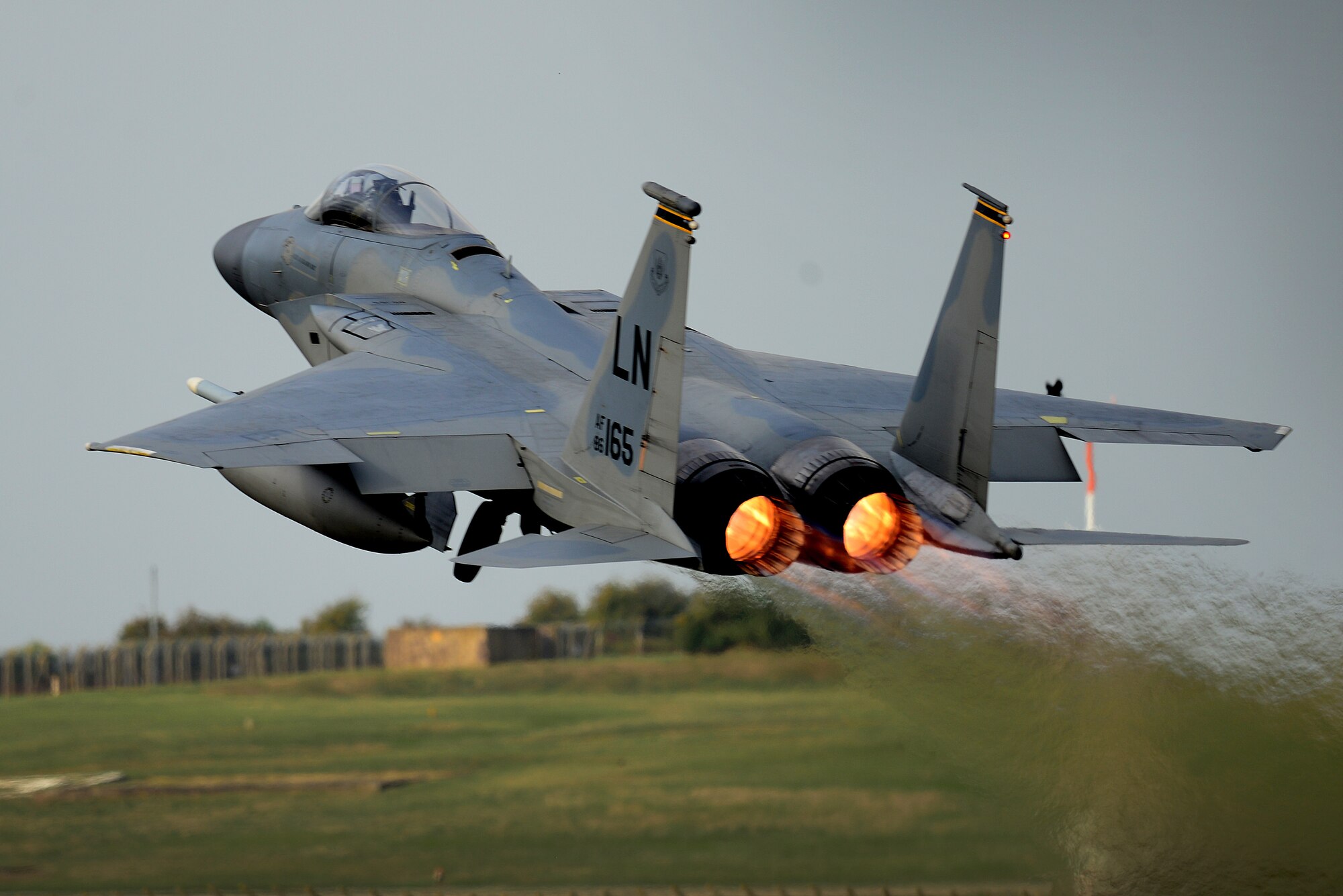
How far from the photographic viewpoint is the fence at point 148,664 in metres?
32.6

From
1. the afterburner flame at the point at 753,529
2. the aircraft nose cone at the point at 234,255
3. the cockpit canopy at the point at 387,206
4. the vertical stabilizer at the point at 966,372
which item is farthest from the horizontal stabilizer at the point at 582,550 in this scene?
the aircraft nose cone at the point at 234,255

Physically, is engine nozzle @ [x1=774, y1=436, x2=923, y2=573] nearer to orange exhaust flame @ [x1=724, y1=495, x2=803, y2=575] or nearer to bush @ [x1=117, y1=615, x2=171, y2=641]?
orange exhaust flame @ [x1=724, y1=495, x2=803, y2=575]

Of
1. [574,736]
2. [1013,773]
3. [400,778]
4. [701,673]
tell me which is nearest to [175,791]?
[400,778]

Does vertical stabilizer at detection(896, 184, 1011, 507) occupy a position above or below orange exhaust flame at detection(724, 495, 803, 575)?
above

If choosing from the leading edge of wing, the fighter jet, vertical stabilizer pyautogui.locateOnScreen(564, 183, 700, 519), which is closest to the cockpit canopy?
the fighter jet

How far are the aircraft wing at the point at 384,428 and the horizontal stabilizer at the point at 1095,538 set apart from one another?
406 centimetres

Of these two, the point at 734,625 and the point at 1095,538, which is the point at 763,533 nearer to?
A: the point at 1095,538

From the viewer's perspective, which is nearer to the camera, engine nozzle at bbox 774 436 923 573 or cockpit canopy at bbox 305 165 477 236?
engine nozzle at bbox 774 436 923 573

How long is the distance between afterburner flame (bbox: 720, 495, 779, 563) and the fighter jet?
2 centimetres

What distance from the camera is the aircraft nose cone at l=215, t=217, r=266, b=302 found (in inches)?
701

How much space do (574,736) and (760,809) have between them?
15.8ft

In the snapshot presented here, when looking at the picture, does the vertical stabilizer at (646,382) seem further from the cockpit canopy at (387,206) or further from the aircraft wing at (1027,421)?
the cockpit canopy at (387,206)

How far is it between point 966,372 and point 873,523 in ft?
4.54

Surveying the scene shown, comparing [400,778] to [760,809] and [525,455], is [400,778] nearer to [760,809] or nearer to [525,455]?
[760,809]
